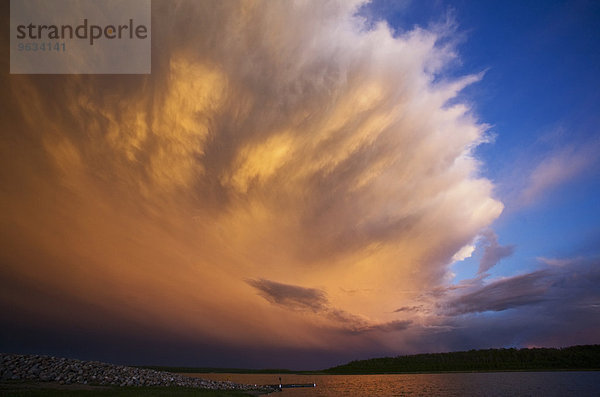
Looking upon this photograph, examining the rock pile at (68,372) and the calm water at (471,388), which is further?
the calm water at (471,388)

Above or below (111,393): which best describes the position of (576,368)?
below

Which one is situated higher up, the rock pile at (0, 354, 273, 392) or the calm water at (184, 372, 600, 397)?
the rock pile at (0, 354, 273, 392)

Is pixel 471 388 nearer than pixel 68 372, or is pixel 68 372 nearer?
pixel 68 372

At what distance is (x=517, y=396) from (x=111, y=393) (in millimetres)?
72085

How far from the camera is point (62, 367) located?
177 ft

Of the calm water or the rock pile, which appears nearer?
the rock pile

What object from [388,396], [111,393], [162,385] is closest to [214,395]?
[162,385]

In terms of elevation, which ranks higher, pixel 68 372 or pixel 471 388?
pixel 68 372

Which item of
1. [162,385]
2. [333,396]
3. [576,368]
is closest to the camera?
[162,385]

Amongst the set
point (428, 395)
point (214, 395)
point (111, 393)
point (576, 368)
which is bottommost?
point (576, 368)

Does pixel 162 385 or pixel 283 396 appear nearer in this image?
pixel 162 385

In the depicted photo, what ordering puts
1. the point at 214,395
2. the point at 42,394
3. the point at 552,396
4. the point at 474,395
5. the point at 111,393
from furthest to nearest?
the point at 474,395, the point at 552,396, the point at 214,395, the point at 111,393, the point at 42,394

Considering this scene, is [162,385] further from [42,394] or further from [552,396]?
[552,396]

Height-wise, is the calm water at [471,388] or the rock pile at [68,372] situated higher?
the rock pile at [68,372]
